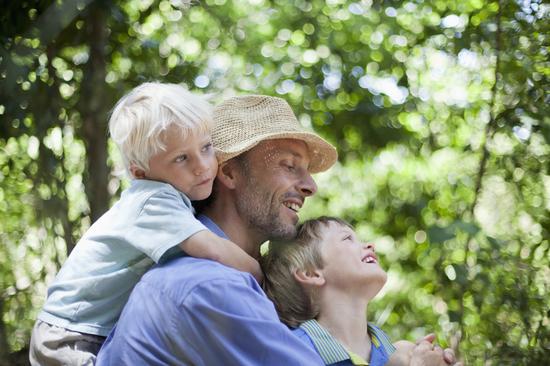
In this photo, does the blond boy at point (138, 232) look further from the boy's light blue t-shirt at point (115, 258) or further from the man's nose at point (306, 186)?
the man's nose at point (306, 186)

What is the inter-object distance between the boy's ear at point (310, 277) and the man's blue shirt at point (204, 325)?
1.73ft

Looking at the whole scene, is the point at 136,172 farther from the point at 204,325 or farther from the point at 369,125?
the point at 369,125

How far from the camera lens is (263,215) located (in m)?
3.16

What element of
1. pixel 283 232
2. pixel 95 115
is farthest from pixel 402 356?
pixel 95 115

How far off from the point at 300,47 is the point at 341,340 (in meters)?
3.68

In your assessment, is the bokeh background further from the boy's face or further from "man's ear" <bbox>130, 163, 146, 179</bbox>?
"man's ear" <bbox>130, 163, 146, 179</bbox>

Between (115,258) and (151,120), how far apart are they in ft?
1.33

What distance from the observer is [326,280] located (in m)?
2.99

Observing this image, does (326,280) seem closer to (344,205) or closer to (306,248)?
(306,248)

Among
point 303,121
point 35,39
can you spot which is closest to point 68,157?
point 35,39

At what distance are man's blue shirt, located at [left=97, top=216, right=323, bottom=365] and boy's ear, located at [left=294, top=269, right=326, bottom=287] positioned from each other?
1.73 feet

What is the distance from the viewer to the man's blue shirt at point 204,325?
93.3 inches

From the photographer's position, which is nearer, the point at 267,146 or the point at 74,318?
the point at 74,318

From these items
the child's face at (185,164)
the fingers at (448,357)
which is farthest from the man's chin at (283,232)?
the fingers at (448,357)
